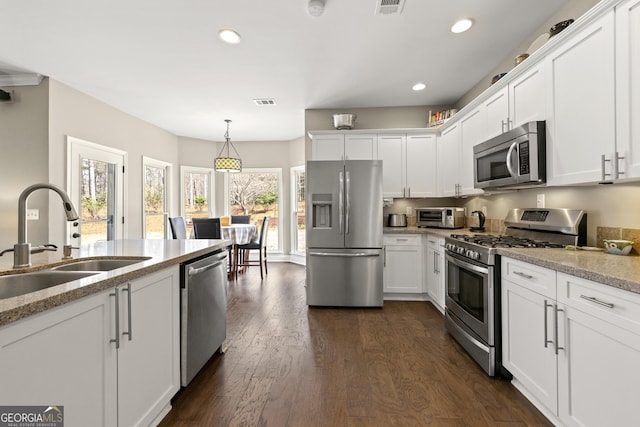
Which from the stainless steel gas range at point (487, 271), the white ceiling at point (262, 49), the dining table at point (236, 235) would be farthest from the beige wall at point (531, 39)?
the dining table at point (236, 235)

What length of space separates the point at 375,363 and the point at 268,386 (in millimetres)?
828

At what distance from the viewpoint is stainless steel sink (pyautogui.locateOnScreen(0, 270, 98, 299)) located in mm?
1377

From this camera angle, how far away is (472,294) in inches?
92.5

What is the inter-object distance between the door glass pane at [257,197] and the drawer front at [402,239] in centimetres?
338

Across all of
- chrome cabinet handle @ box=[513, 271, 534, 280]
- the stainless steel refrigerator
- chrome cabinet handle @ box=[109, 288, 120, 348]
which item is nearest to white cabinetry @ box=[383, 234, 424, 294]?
the stainless steel refrigerator

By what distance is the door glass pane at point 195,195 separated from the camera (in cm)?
631

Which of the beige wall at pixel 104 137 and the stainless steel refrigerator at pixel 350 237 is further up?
the beige wall at pixel 104 137

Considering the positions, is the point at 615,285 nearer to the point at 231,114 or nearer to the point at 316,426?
the point at 316,426

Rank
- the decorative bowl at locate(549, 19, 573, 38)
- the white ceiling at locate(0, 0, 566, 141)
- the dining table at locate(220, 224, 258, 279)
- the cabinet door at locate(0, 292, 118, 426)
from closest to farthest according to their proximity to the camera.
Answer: the cabinet door at locate(0, 292, 118, 426) < the decorative bowl at locate(549, 19, 573, 38) < the white ceiling at locate(0, 0, 566, 141) < the dining table at locate(220, 224, 258, 279)

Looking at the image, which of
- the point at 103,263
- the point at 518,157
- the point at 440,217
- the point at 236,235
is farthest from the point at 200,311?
the point at 236,235

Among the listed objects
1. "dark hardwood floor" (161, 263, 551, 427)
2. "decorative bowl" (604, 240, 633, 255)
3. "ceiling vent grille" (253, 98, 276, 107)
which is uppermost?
"ceiling vent grille" (253, 98, 276, 107)

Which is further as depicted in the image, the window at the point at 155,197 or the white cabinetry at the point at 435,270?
the window at the point at 155,197

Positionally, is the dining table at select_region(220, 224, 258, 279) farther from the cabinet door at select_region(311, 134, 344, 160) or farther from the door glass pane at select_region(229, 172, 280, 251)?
the cabinet door at select_region(311, 134, 344, 160)

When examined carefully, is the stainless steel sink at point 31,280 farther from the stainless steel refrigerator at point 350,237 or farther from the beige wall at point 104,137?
the beige wall at point 104,137
